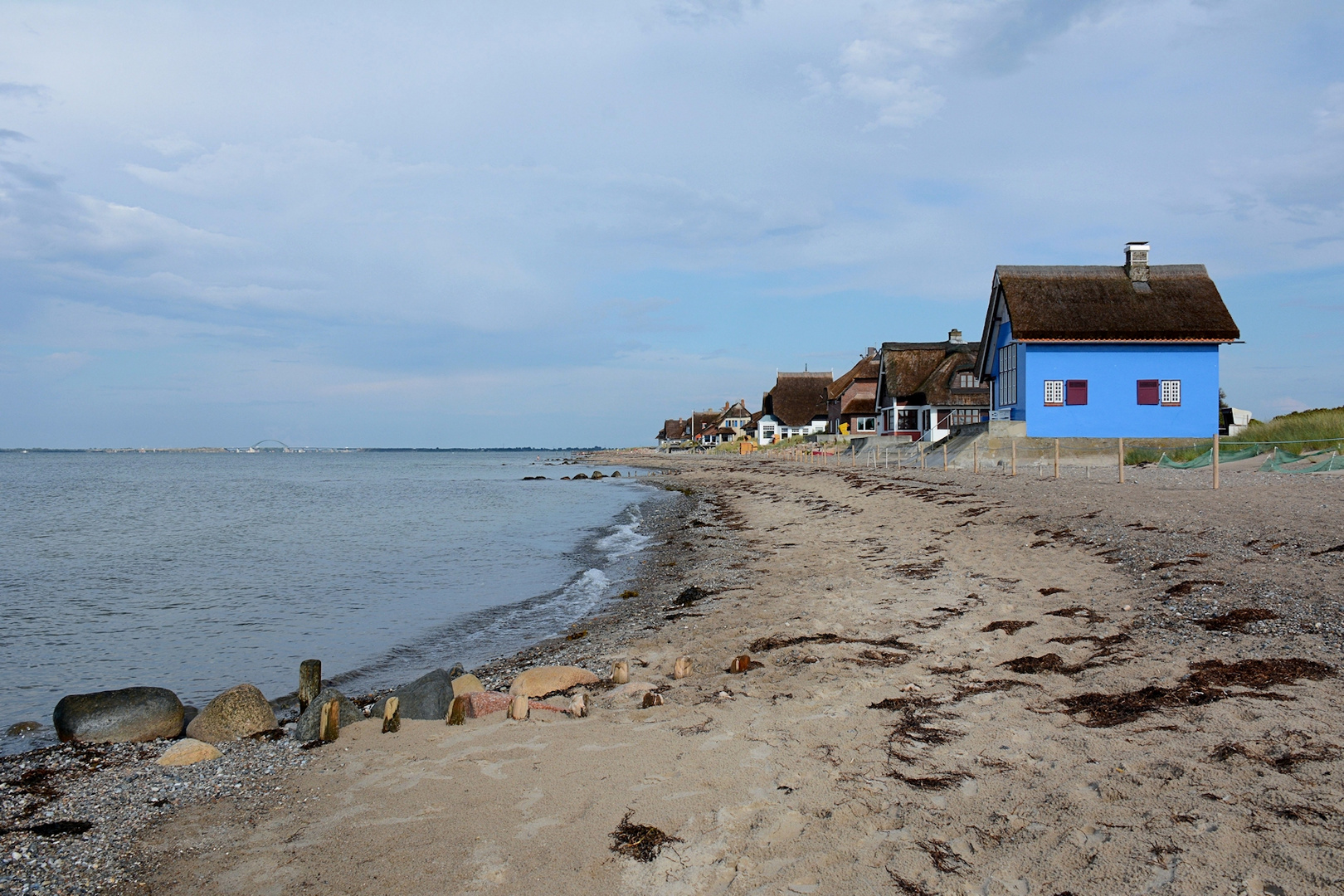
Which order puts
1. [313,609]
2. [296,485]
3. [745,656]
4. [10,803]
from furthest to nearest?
[296,485], [313,609], [745,656], [10,803]

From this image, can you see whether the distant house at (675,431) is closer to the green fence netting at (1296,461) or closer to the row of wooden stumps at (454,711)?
the green fence netting at (1296,461)

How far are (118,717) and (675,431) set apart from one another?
148305 millimetres

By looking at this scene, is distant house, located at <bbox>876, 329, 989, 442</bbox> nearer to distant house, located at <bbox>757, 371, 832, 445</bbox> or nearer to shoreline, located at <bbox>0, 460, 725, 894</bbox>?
distant house, located at <bbox>757, 371, 832, 445</bbox>

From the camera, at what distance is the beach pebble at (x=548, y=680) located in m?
7.52

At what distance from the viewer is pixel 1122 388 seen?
3033 centimetres

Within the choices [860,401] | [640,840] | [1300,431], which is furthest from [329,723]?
[860,401]

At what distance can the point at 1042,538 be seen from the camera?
40.7ft

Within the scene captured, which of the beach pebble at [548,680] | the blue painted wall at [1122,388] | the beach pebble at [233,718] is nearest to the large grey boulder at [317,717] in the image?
the beach pebble at [233,718]

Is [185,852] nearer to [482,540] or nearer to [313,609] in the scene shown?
[313,609]

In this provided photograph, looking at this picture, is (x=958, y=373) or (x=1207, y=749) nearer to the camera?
(x=1207, y=749)

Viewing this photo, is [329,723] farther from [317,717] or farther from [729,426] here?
[729,426]

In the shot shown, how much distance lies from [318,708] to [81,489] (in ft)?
193

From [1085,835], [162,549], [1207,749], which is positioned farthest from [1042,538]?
[162,549]

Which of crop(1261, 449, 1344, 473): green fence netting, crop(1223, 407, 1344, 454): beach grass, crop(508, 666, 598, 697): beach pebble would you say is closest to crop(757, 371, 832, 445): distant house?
crop(1223, 407, 1344, 454): beach grass
